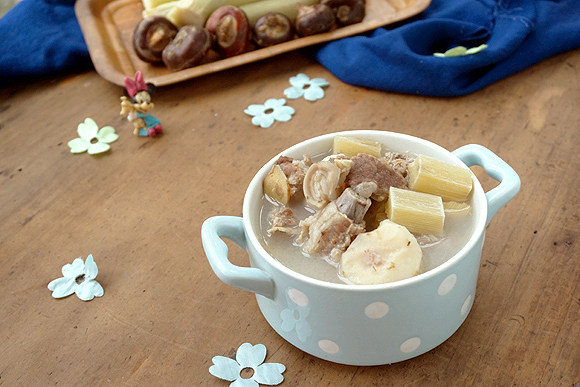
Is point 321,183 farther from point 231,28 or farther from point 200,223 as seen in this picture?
point 231,28

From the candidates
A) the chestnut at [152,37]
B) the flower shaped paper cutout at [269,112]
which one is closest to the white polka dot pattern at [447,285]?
the flower shaped paper cutout at [269,112]

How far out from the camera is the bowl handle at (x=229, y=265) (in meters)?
0.59

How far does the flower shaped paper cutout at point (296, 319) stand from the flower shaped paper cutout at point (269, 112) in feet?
1.52

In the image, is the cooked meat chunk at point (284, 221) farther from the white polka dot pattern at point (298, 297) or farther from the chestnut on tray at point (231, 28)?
the chestnut on tray at point (231, 28)

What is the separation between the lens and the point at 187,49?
110 centimetres

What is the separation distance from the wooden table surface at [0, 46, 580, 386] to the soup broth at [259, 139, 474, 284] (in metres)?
0.11

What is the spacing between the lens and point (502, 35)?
3.63 feet

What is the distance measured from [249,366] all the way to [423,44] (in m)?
0.73

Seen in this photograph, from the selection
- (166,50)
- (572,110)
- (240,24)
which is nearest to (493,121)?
(572,110)

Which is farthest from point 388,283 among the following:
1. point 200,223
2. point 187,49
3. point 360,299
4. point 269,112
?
point 187,49

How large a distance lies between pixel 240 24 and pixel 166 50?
0.14 meters

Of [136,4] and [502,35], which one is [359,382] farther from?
[136,4]

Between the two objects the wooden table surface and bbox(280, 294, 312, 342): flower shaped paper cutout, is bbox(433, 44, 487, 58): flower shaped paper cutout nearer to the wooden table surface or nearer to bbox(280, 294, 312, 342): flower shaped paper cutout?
the wooden table surface

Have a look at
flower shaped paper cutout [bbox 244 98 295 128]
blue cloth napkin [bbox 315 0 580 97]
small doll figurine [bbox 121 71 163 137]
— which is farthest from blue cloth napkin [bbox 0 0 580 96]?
small doll figurine [bbox 121 71 163 137]
